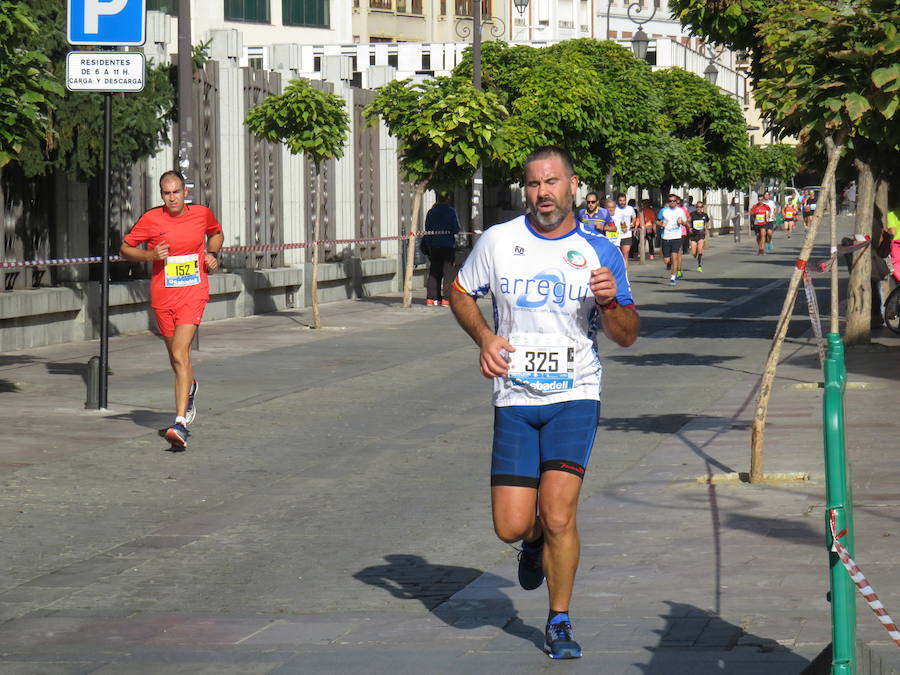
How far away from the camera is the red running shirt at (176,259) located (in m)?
12.2

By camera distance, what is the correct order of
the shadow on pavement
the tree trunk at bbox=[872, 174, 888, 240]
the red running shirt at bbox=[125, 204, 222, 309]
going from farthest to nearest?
the tree trunk at bbox=[872, 174, 888, 240] < the shadow on pavement < the red running shirt at bbox=[125, 204, 222, 309]

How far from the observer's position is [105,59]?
531 inches

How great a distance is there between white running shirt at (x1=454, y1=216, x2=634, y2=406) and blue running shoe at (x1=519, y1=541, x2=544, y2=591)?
24.5 inches

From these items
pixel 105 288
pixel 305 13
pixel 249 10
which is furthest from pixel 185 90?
pixel 305 13

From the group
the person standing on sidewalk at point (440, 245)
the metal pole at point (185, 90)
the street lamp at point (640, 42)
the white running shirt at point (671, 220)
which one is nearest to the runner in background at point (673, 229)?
the white running shirt at point (671, 220)

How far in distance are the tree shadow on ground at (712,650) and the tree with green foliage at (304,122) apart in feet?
56.1

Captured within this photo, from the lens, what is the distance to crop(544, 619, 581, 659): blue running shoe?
5863 mm

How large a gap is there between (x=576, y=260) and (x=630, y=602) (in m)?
1.55

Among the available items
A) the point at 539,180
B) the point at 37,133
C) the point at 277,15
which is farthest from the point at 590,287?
the point at 277,15

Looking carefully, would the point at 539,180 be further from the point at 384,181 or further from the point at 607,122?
the point at 607,122

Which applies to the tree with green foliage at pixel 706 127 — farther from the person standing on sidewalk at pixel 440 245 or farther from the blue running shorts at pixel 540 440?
the blue running shorts at pixel 540 440

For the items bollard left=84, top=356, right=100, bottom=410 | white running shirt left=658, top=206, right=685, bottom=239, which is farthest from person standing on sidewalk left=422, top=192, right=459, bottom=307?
bollard left=84, top=356, right=100, bottom=410

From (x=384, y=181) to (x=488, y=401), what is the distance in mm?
19587

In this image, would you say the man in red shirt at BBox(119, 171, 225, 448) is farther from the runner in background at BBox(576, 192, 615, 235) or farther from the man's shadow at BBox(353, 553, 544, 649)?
the runner in background at BBox(576, 192, 615, 235)
